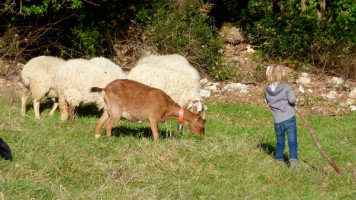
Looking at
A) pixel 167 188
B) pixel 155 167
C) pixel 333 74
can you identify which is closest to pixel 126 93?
pixel 155 167

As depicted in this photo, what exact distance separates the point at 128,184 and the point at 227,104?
6.88 meters

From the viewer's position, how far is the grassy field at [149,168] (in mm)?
5629

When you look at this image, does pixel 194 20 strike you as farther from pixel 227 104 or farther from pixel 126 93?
pixel 126 93

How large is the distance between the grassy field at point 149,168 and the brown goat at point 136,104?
1.26ft

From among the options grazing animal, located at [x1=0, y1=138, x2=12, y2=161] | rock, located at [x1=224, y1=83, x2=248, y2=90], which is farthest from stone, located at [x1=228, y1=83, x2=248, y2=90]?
grazing animal, located at [x1=0, y1=138, x2=12, y2=161]

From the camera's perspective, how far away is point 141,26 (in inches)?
610

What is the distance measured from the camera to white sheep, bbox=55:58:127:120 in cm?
970

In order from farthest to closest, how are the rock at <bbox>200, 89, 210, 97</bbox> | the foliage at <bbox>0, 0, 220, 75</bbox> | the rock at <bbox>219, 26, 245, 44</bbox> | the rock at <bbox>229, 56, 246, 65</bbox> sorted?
1. the rock at <bbox>219, 26, 245, 44</bbox>
2. the rock at <bbox>229, 56, 246, 65</bbox>
3. the foliage at <bbox>0, 0, 220, 75</bbox>
4. the rock at <bbox>200, 89, 210, 97</bbox>

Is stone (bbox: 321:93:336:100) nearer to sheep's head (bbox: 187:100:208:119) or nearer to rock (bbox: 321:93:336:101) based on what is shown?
rock (bbox: 321:93:336:101)

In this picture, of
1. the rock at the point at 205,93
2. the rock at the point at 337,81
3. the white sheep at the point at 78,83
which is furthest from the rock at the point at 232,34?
the white sheep at the point at 78,83

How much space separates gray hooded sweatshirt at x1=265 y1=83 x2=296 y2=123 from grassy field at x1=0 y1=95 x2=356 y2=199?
0.74 m

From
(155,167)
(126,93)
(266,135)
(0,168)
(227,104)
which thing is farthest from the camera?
(227,104)

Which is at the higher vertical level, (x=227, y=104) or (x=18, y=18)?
(x=18, y=18)

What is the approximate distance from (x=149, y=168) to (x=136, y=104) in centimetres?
171
